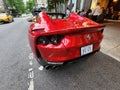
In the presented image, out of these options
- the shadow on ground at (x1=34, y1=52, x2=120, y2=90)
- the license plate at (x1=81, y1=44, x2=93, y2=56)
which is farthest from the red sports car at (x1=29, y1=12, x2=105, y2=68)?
the shadow on ground at (x1=34, y1=52, x2=120, y2=90)

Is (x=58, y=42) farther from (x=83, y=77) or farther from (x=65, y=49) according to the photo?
(x=83, y=77)

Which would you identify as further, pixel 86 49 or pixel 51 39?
pixel 86 49

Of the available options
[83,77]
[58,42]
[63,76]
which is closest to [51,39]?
[58,42]

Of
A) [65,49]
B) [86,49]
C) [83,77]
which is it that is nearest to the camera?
[65,49]

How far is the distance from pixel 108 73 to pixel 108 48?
1.40m

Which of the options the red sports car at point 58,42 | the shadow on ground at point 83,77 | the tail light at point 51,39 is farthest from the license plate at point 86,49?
the tail light at point 51,39

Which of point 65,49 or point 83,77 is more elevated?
point 65,49

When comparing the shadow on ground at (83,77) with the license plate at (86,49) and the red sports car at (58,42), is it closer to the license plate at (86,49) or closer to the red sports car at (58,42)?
the license plate at (86,49)

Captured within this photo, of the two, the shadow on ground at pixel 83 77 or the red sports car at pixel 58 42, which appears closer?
the red sports car at pixel 58 42

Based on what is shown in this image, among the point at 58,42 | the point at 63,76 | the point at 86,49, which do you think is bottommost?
the point at 63,76

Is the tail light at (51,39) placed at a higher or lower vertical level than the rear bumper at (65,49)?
higher

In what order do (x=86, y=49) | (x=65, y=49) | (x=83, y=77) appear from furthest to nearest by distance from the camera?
1. (x=83, y=77)
2. (x=86, y=49)
3. (x=65, y=49)

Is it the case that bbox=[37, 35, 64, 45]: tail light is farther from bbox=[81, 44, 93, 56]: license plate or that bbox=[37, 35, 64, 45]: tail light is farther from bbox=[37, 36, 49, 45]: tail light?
bbox=[81, 44, 93, 56]: license plate

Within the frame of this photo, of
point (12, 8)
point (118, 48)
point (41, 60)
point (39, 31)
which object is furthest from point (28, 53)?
point (12, 8)
